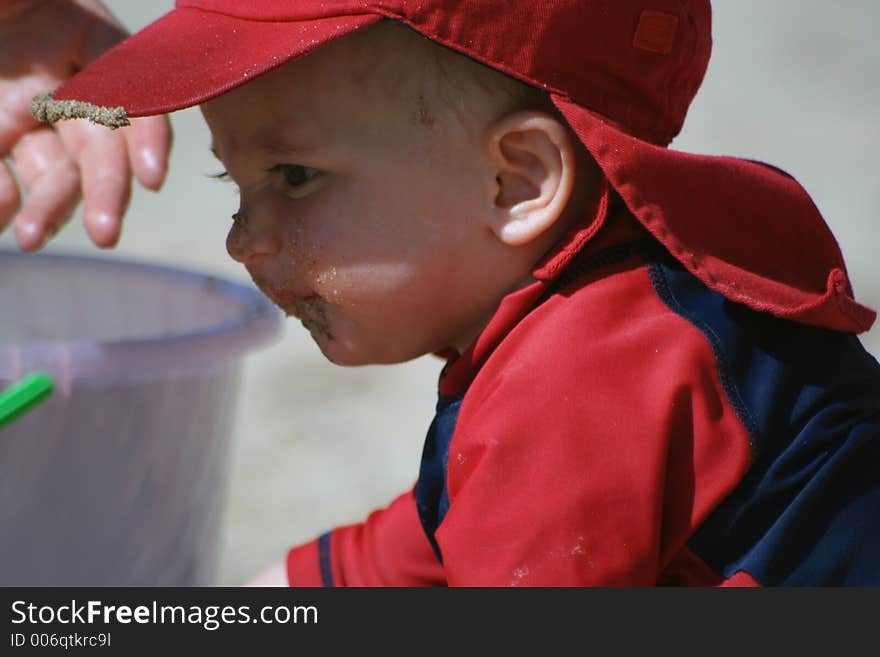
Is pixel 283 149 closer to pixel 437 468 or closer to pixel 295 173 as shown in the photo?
pixel 295 173

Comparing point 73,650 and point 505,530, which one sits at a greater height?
point 505,530

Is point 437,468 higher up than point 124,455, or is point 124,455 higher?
point 437,468

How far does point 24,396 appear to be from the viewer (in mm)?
1167

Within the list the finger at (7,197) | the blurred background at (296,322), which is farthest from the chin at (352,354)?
the blurred background at (296,322)

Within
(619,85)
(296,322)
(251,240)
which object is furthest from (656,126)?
(296,322)

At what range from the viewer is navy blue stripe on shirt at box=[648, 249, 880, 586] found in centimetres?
97

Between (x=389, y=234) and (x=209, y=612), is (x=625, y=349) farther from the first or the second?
(x=209, y=612)

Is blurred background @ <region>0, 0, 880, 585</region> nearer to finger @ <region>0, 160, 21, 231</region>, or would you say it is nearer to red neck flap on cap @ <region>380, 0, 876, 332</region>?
finger @ <region>0, 160, 21, 231</region>

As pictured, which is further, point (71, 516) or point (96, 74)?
point (71, 516)

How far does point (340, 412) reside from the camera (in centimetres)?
269

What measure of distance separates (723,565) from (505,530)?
0.62ft

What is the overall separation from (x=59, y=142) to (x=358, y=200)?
60cm

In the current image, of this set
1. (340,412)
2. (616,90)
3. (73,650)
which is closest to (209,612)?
(73,650)

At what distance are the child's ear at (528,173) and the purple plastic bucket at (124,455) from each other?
500 millimetres
